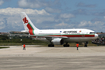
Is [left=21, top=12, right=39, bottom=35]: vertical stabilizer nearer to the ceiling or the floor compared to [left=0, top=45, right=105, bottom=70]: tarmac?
nearer to the ceiling

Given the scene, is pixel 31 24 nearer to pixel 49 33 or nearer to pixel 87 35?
pixel 49 33

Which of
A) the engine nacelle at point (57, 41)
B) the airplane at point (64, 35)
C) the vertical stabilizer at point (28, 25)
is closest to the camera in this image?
the engine nacelle at point (57, 41)

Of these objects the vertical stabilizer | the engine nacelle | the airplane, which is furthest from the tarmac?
the vertical stabilizer

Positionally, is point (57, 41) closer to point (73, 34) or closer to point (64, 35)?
point (64, 35)

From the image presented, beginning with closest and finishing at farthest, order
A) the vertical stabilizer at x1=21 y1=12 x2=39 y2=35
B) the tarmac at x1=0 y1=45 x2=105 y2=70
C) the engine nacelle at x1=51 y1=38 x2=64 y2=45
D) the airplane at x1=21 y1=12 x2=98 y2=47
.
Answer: the tarmac at x1=0 y1=45 x2=105 y2=70 < the engine nacelle at x1=51 y1=38 x2=64 y2=45 < the airplane at x1=21 y1=12 x2=98 y2=47 < the vertical stabilizer at x1=21 y1=12 x2=39 y2=35

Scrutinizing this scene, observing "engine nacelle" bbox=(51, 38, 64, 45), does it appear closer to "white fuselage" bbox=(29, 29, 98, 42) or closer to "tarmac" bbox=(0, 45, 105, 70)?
"white fuselage" bbox=(29, 29, 98, 42)

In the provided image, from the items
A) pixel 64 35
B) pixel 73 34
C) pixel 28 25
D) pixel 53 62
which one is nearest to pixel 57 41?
pixel 64 35

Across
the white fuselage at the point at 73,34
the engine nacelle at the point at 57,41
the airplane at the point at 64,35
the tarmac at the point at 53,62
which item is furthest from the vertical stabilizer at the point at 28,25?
the tarmac at the point at 53,62

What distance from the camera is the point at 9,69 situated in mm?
13562

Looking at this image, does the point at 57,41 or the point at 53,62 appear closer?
the point at 53,62

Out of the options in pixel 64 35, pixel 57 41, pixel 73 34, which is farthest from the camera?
pixel 64 35

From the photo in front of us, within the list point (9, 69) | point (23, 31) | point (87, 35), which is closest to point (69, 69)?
point (9, 69)

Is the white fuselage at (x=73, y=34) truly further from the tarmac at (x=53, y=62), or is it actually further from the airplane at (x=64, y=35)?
the tarmac at (x=53, y=62)

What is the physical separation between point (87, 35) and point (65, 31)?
615cm
